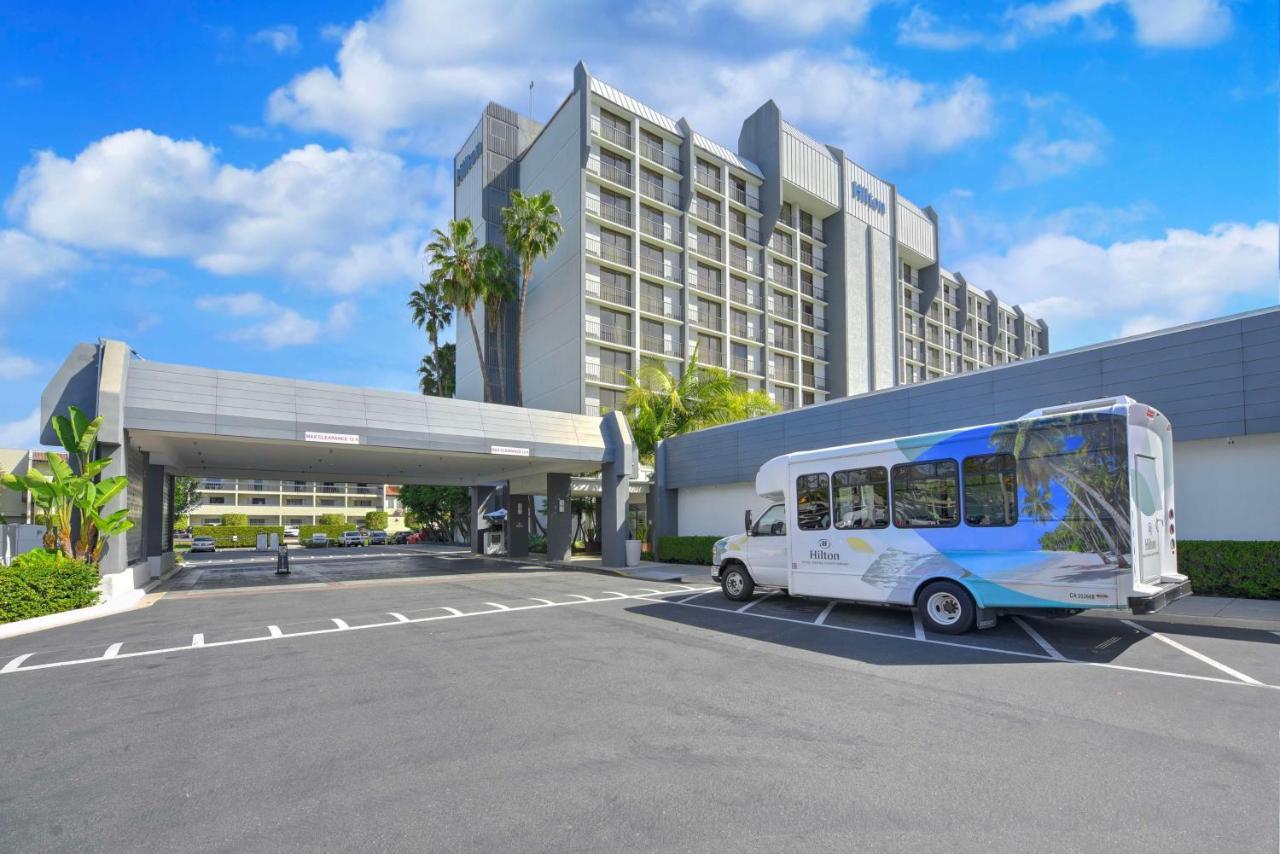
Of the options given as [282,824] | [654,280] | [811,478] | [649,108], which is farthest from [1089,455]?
[649,108]

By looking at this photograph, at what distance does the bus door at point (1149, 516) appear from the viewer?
8859 mm

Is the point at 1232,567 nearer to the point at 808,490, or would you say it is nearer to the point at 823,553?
the point at 823,553

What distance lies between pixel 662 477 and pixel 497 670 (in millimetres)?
19072

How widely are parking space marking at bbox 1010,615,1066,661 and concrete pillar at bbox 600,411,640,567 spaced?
48.9 ft

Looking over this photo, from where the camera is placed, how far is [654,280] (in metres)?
40.1

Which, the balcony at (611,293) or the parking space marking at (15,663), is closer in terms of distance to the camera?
the parking space marking at (15,663)

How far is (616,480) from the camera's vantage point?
2498 cm

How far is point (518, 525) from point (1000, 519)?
84.7ft

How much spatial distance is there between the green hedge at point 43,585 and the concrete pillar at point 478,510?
22.0 meters

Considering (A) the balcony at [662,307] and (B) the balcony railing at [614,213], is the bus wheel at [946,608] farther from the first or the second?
(B) the balcony railing at [614,213]

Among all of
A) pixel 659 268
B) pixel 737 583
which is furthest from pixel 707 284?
pixel 737 583

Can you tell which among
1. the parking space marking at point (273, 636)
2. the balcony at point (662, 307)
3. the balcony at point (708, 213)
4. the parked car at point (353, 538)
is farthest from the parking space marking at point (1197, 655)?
the parked car at point (353, 538)

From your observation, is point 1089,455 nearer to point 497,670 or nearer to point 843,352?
point 497,670

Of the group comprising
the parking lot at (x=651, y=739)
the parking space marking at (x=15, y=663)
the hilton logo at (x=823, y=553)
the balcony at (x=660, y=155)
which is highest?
the balcony at (x=660, y=155)
